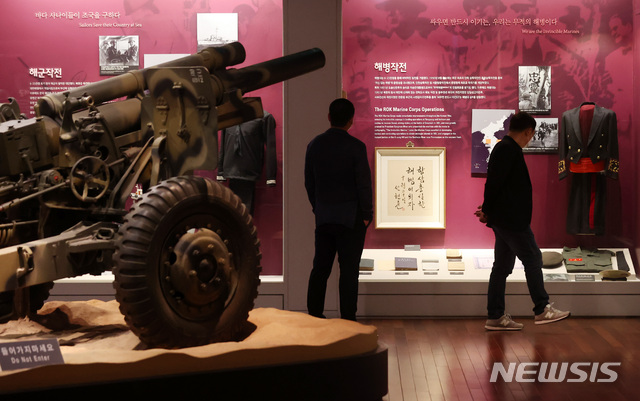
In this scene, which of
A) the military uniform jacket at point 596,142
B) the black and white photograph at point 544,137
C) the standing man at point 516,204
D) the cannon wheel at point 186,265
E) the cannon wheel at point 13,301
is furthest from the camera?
→ the black and white photograph at point 544,137

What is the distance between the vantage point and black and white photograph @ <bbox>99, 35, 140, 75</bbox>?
7.21 meters

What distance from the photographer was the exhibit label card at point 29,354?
351 cm

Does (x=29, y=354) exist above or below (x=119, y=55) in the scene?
below

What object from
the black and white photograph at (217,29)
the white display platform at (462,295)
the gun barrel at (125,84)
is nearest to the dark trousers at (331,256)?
the gun barrel at (125,84)

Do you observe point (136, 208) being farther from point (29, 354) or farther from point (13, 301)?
point (13, 301)

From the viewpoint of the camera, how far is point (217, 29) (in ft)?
23.5

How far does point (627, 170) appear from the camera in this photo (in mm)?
7875

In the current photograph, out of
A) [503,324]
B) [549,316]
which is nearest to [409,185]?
[503,324]

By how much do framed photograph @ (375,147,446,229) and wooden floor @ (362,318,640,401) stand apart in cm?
98

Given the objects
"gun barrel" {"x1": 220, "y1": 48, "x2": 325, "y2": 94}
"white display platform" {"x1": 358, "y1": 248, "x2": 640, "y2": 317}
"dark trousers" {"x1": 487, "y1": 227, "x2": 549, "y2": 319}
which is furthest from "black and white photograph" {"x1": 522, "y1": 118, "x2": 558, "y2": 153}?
"gun barrel" {"x1": 220, "y1": 48, "x2": 325, "y2": 94}

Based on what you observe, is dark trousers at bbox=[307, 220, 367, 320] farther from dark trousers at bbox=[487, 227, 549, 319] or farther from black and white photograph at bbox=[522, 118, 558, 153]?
black and white photograph at bbox=[522, 118, 558, 153]

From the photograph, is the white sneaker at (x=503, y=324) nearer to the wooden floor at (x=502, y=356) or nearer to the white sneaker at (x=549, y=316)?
the wooden floor at (x=502, y=356)

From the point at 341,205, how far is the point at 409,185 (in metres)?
2.19

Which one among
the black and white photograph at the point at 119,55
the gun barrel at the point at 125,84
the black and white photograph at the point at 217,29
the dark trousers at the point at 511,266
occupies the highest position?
the black and white photograph at the point at 217,29
